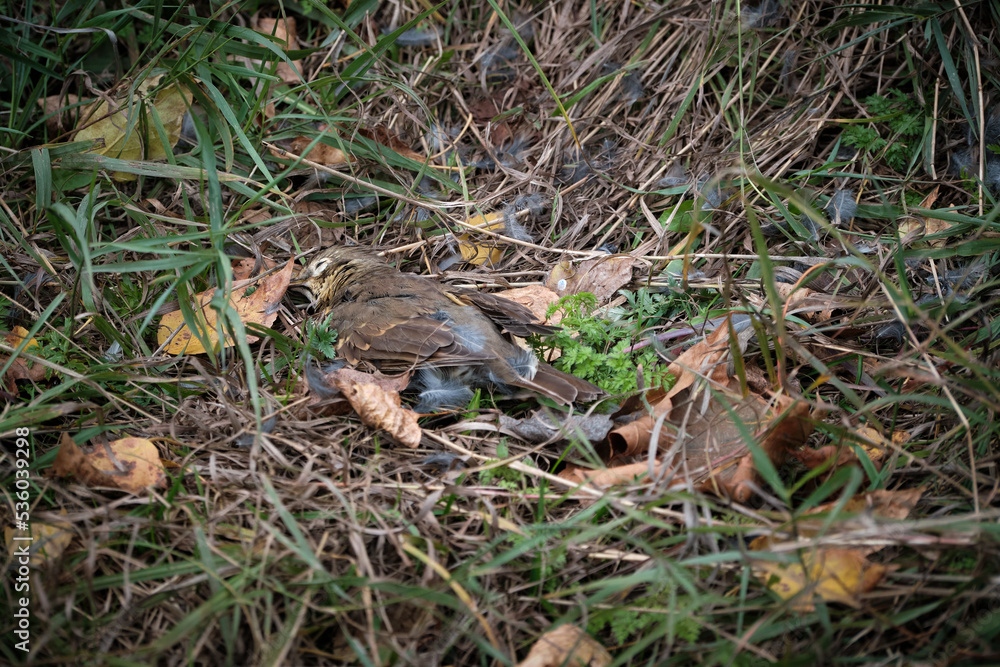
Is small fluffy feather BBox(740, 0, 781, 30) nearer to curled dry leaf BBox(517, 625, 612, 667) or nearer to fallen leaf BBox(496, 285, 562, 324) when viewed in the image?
fallen leaf BBox(496, 285, 562, 324)

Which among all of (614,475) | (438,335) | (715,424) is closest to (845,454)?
(715,424)

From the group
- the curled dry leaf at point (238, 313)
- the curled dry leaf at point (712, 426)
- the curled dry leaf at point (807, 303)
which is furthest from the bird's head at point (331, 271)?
the curled dry leaf at point (807, 303)

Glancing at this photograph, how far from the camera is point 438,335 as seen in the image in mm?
3600

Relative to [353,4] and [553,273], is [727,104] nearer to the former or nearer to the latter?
[553,273]

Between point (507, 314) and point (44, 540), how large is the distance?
2.33m

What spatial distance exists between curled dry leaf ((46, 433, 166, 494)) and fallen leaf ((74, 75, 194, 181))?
2.10 m

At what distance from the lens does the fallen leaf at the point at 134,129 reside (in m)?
4.19

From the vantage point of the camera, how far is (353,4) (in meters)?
4.48

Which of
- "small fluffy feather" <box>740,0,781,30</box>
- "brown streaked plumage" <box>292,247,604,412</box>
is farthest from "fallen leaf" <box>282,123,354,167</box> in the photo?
"small fluffy feather" <box>740,0,781,30</box>

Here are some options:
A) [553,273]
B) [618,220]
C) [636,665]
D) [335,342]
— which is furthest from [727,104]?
[636,665]

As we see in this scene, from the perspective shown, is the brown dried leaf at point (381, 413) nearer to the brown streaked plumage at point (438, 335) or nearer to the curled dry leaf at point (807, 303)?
the brown streaked plumage at point (438, 335)

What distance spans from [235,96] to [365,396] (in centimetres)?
229

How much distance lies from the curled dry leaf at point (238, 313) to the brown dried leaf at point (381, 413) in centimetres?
81

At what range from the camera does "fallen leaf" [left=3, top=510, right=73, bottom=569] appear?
2502 millimetres
